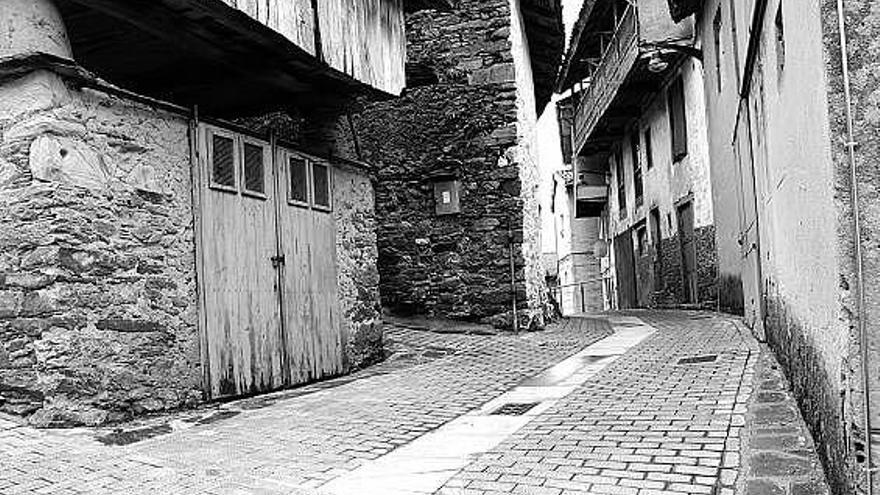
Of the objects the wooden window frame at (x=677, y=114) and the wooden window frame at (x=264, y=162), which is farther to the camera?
the wooden window frame at (x=677, y=114)

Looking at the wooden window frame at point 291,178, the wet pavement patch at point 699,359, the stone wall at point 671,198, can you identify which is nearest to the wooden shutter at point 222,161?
the wooden window frame at point 291,178

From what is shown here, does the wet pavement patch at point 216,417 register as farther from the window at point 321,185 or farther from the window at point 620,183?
the window at point 620,183

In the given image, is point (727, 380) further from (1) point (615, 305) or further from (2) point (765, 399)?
(1) point (615, 305)

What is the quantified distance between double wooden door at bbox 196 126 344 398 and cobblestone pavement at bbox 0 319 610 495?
352mm

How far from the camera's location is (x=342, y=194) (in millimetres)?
8438

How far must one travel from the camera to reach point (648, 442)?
4312 mm

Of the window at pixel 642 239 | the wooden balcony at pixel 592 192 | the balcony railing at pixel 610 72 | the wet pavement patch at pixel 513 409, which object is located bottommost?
the wet pavement patch at pixel 513 409

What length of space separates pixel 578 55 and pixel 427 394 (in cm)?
1788

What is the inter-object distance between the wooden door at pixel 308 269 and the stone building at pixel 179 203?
0.07 feet

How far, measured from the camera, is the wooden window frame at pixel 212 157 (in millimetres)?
6430

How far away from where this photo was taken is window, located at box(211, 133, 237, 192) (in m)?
6.51

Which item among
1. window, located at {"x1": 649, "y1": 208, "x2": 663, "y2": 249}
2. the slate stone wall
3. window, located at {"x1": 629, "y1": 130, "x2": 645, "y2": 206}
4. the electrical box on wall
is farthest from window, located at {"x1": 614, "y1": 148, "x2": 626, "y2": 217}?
the slate stone wall

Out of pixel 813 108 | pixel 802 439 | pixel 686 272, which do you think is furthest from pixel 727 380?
pixel 686 272

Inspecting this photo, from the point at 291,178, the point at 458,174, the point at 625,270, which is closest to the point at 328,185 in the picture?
the point at 291,178
